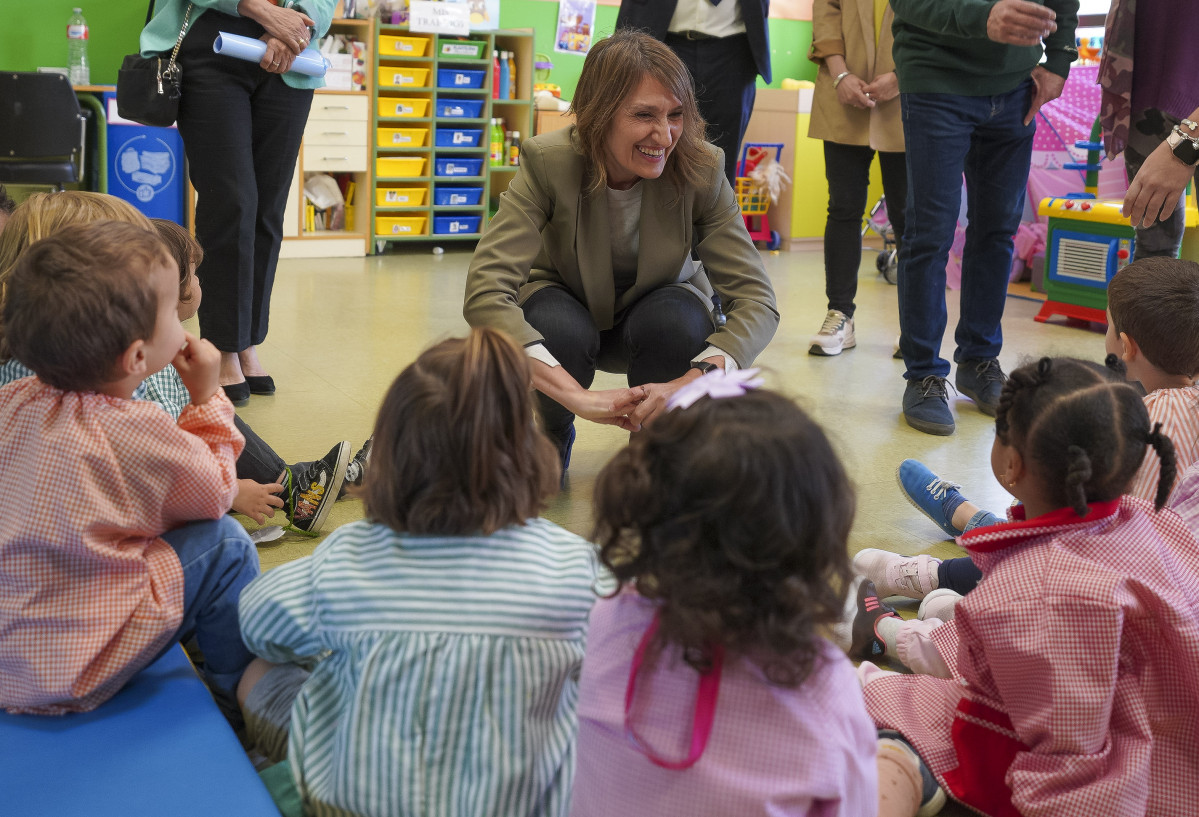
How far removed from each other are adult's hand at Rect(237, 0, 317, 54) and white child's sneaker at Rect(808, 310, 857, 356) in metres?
1.86

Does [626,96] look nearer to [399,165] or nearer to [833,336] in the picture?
[833,336]

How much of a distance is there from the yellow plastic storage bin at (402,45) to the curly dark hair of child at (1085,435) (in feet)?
16.6

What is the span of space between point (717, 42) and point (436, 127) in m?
3.20

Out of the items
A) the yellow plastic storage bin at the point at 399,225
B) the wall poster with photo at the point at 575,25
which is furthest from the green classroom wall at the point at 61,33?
the wall poster with photo at the point at 575,25

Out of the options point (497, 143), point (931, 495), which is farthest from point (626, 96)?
point (497, 143)

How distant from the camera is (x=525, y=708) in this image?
977mm

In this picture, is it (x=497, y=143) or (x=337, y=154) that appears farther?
(x=497, y=143)

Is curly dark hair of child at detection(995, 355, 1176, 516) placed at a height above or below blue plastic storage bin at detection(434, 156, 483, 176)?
below

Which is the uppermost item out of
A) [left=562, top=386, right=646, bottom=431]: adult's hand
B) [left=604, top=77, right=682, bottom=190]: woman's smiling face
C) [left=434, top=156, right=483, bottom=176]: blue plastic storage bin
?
[left=604, top=77, right=682, bottom=190]: woman's smiling face

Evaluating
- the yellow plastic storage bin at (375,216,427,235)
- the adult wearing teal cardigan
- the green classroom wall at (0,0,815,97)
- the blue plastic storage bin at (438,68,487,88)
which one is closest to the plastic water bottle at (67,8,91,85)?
the green classroom wall at (0,0,815,97)

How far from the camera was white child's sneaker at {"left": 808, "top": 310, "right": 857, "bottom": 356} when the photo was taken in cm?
357

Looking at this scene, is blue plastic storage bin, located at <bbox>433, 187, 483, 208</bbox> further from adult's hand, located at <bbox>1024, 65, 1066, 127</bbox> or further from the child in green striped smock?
the child in green striped smock

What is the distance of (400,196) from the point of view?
583cm

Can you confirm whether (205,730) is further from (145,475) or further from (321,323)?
(321,323)
